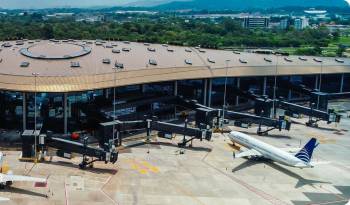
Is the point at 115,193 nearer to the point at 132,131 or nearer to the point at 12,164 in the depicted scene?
the point at 12,164

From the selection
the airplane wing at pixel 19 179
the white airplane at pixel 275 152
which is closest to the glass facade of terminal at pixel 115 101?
the white airplane at pixel 275 152

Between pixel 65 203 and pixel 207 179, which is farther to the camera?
pixel 207 179

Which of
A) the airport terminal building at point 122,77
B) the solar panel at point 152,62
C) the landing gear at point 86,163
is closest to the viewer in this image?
the landing gear at point 86,163

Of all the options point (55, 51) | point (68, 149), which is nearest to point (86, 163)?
point (68, 149)

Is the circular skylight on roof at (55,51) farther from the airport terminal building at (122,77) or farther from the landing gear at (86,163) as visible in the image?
the landing gear at (86,163)

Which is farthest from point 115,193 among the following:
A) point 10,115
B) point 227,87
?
point 227,87

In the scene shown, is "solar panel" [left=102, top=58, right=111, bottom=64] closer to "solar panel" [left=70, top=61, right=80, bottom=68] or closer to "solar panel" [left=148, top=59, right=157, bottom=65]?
"solar panel" [left=70, top=61, right=80, bottom=68]
